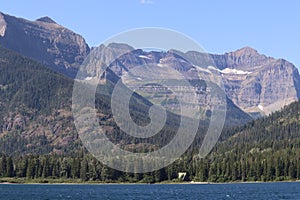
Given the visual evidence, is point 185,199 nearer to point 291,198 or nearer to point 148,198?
point 148,198

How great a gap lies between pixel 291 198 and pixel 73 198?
196ft

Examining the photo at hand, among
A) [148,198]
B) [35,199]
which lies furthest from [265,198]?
[35,199]

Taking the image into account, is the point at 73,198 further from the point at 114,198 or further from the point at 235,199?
the point at 235,199

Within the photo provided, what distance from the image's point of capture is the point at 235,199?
16825 cm

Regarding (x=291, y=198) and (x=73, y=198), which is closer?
(x=291, y=198)

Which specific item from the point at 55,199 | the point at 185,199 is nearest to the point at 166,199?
the point at 185,199

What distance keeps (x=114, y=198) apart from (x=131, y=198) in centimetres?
548

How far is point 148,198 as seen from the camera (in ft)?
572

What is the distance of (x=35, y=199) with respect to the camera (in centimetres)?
17100

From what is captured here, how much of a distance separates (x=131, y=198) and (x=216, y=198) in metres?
23.5

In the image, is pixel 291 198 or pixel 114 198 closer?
pixel 291 198

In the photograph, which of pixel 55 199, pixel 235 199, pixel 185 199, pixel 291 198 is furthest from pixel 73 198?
pixel 291 198

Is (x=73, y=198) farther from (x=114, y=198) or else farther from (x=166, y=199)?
(x=166, y=199)

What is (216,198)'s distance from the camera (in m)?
174
